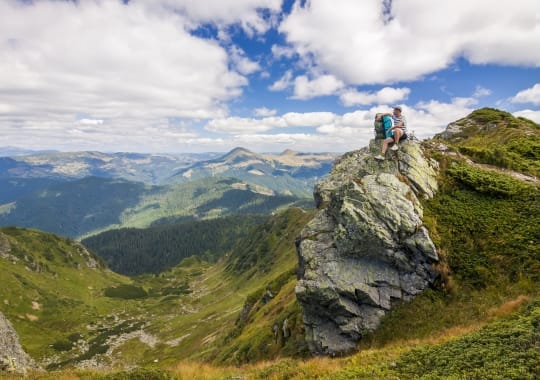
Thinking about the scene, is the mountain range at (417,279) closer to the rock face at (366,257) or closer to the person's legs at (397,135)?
the rock face at (366,257)

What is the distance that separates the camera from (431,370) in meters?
14.8

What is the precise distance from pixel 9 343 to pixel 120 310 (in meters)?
175

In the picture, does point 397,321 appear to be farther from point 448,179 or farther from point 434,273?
point 448,179

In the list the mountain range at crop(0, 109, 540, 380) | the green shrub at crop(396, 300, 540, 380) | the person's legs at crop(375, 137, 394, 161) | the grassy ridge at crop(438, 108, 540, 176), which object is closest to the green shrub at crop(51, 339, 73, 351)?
the mountain range at crop(0, 109, 540, 380)

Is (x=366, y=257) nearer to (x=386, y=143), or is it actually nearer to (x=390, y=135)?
(x=386, y=143)

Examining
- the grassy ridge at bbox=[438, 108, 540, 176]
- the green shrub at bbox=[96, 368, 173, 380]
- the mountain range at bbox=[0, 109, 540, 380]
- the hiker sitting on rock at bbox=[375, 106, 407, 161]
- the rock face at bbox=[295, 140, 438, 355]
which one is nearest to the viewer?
the mountain range at bbox=[0, 109, 540, 380]

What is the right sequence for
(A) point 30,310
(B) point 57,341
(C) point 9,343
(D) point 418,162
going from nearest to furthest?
(D) point 418,162 < (C) point 9,343 < (B) point 57,341 < (A) point 30,310

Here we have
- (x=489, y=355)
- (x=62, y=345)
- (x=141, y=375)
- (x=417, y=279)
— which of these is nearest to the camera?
(x=489, y=355)

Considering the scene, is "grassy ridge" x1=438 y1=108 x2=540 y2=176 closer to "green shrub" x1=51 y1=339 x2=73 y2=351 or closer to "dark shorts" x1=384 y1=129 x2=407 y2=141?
"dark shorts" x1=384 y1=129 x2=407 y2=141

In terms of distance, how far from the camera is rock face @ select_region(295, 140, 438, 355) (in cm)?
2675

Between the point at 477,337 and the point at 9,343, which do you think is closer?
the point at 477,337

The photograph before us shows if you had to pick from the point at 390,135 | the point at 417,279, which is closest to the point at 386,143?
the point at 390,135

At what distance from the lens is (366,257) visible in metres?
28.8

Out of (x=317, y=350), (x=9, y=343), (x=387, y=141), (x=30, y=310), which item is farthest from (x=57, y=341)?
(x=387, y=141)
